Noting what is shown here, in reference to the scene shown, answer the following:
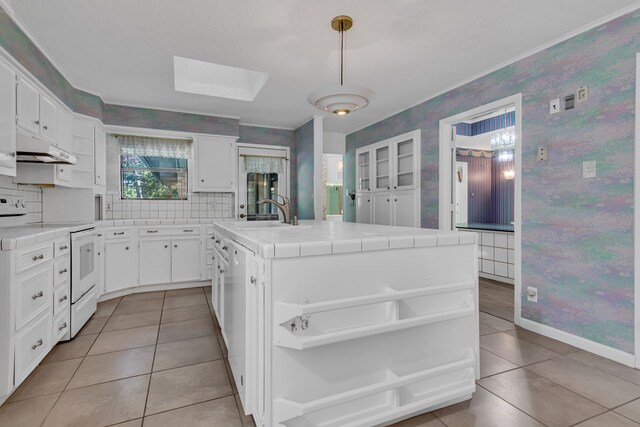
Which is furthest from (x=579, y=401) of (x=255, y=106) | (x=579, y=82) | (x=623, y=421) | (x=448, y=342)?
(x=255, y=106)

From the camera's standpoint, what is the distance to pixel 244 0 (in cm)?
213

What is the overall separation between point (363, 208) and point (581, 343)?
3.45 meters

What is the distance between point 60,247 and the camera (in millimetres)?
2414

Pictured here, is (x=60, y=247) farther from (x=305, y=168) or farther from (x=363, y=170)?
(x=363, y=170)

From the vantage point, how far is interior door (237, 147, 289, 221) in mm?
5258

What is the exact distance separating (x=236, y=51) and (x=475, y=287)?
264 centimetres

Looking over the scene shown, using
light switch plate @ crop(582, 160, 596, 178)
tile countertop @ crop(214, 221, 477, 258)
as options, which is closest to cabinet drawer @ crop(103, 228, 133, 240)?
tile countertop @ crop(214, 221, 477, 258)

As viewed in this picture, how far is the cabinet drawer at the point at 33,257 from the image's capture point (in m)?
1.87

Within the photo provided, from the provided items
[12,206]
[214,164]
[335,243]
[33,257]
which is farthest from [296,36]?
[12,206]

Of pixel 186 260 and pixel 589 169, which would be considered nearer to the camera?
pixel 589 169

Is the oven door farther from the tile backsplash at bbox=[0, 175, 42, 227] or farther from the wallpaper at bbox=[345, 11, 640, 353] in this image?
the wallpaper at bbox=[345, 11, 640, 353]

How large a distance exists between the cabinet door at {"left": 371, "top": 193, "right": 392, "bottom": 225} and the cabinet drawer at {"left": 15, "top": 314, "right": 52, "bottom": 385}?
393cm

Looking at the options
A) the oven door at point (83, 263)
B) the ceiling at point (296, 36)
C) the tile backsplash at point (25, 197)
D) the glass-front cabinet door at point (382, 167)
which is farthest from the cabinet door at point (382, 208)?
the tile backsplash at point (25, 197)

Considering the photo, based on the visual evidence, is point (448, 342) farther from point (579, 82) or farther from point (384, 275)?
point (579, 82)
